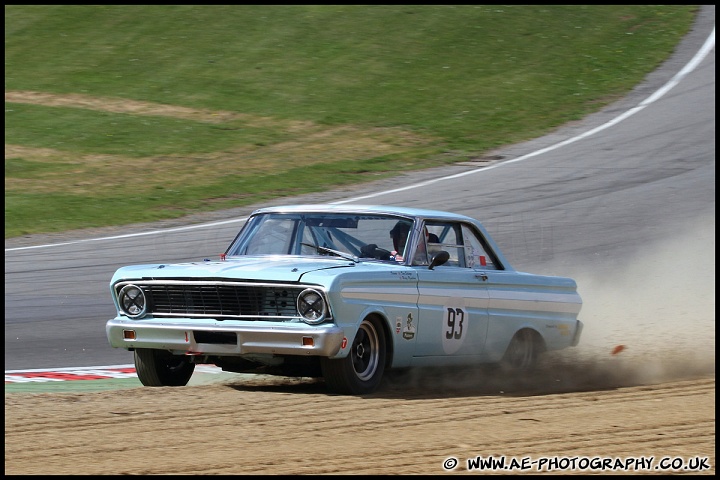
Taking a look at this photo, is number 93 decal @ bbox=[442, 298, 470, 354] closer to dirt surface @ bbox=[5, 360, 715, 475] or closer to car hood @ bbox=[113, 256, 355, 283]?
dirt surface @ bbox=[5, 360, 715, 475]

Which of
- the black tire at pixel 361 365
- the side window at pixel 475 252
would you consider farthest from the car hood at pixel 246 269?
the side window at pixel 475 252

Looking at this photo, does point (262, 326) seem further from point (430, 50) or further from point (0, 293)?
point (430, 50)

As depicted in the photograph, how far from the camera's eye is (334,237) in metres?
8.77

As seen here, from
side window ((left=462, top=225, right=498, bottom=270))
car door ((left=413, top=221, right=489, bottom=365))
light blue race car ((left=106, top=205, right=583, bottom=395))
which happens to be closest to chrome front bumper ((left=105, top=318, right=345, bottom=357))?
light blue race car ((left=106, top=205, right=583, bottom=395))

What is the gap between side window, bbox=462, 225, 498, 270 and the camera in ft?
30.8

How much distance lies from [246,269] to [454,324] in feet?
6.01

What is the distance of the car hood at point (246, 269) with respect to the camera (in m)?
7.73

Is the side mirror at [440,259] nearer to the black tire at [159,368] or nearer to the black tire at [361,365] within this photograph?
the black tire at [361,365]

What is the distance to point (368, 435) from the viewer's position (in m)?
6.29

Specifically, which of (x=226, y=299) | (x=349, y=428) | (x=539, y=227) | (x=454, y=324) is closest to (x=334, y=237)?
(x=454, y=324)

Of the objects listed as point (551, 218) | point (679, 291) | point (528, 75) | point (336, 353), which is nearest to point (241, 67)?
point (528, 75)

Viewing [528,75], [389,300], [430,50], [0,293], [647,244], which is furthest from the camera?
[430,50]

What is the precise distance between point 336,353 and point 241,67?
20.9m

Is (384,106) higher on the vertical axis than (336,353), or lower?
higher
